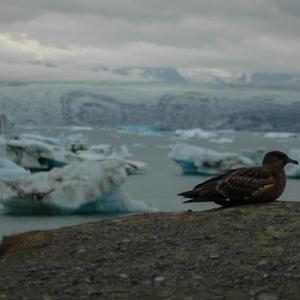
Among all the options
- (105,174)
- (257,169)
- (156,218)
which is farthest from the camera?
(105,174)

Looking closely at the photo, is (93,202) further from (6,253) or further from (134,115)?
(134,115)

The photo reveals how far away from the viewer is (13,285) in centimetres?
322

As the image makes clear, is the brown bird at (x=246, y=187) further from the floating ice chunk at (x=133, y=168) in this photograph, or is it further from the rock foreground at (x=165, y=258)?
the floating ice chunk at (x=133, y=168)

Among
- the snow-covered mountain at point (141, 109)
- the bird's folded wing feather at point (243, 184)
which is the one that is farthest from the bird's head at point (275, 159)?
the snow-covered mountain at point (141, 109)

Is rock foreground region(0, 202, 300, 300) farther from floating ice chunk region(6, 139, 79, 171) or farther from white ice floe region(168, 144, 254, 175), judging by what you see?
white ice floe region(168, 144, 254, 175)

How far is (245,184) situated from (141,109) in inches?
1912

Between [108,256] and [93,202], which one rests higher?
[108,256]

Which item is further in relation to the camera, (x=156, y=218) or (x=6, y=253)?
(x=156, y=218)

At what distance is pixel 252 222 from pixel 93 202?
26.0 ft

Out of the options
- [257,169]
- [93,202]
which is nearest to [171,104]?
[93,202]

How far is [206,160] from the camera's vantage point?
19.4 metres

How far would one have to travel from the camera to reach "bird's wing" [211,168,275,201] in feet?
14.9

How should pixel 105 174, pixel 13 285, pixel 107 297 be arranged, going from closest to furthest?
pixel 107 297
pixel 13 285
pixel 105 174

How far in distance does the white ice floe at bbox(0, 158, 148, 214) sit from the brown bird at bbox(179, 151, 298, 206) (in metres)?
6.90
